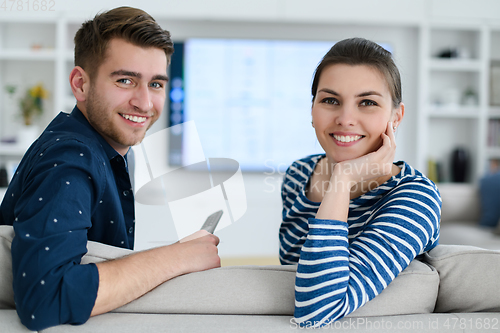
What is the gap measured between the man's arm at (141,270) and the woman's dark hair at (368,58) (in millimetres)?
669

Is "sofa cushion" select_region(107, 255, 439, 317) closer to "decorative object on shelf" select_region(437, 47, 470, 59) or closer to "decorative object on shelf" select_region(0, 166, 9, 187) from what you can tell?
"decorative object on shelf" select_region(0, 166, 9, 187)

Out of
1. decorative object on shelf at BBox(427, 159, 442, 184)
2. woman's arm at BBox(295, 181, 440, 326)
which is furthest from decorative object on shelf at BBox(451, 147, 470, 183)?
woman's arm at BBox(295, 181, 440, 326)

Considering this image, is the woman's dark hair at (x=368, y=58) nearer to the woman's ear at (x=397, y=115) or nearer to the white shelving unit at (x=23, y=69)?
the woman's ear at (x=397, y=115)

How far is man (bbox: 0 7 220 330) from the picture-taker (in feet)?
2.39

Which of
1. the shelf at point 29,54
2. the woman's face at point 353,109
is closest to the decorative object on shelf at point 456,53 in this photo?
the woman's face at point 353,109

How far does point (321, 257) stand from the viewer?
809mm

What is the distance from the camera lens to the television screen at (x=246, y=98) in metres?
3.96

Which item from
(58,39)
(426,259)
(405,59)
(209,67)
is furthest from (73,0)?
(426,259)

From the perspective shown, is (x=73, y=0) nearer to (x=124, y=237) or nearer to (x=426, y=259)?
(x=124, y=237)

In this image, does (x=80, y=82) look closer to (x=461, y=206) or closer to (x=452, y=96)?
(x=461, y=206)

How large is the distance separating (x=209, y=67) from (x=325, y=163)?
9.07ft

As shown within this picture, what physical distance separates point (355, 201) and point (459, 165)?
3396mm

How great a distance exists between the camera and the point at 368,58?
1.14 m

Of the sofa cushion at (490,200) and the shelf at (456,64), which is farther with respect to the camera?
the shelf at (456,64)
